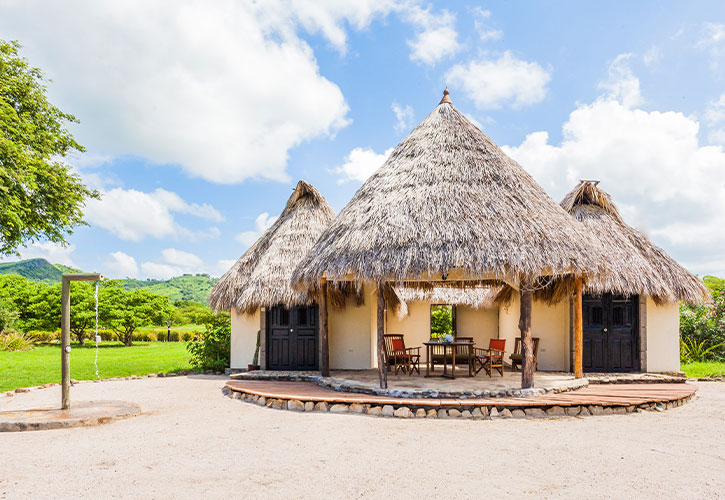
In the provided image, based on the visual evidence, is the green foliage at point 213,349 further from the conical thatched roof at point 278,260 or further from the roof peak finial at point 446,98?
the roof peak finial at point 446,98

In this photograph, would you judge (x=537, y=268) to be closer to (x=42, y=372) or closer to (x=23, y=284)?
(x=42, y=372)

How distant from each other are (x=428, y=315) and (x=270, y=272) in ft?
16.3

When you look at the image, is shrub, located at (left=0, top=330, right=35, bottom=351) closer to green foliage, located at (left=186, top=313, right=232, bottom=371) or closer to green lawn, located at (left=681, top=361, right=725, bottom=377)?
green foliage, located at (left=186, top=313, right=232, bottom=371)

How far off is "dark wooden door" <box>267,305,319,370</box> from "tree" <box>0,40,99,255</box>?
652cm

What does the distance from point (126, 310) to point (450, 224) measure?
23550 millimetres

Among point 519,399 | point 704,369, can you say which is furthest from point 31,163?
point 704,369

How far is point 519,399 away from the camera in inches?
286

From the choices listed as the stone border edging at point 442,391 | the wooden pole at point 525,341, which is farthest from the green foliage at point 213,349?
the wooden pole at point 525,341

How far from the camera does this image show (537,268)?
7.15m

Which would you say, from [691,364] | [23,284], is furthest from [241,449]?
[23,284]

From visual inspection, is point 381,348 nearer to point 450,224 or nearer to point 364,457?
point 450,224

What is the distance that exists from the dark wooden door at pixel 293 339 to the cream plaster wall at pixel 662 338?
7.13m

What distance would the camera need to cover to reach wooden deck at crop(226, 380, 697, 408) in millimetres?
6898

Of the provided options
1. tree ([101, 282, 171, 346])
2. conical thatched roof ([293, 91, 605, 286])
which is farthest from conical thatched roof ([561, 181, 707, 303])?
tree ([101, 282, 171, 346])
